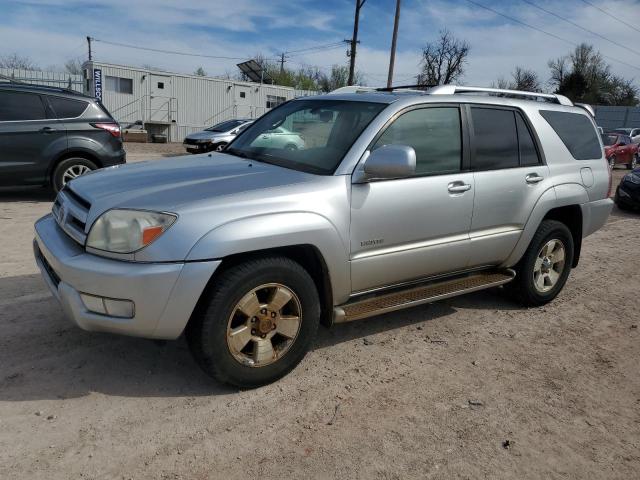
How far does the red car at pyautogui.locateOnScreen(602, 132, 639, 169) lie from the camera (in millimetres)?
20391

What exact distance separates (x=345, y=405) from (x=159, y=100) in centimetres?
2633

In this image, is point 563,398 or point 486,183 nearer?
point 563,398

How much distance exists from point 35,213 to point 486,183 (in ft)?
20.7

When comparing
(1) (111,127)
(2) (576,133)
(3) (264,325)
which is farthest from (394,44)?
(3) (264,325)

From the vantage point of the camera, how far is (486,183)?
13.4 feet

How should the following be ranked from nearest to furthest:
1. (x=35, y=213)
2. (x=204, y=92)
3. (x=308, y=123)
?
1. (x=308, y=123)
2. (x=35, y=213)
3. (x=204, y=92)

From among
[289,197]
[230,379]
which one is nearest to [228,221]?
[289,197]

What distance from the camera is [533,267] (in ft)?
15.3

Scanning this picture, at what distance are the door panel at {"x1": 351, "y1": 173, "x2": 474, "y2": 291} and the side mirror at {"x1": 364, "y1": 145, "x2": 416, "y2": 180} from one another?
0.51 ft

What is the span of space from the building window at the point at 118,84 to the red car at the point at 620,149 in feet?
68.3

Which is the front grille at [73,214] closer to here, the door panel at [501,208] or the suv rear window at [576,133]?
the door panel at [501,208]

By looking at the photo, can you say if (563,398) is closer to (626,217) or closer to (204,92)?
(626,217)

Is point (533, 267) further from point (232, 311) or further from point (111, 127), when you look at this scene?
point (111, 127)

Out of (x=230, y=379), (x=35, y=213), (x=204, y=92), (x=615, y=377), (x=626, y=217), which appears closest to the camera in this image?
(x=230, y=379)
